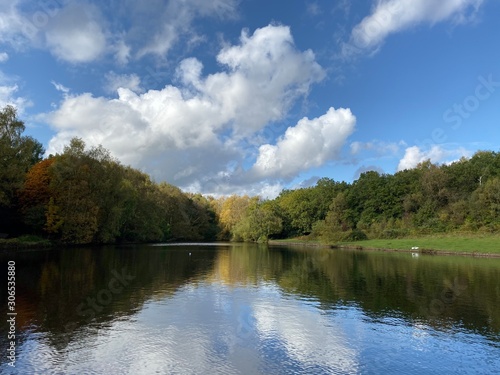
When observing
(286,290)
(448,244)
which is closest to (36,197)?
(286,290)

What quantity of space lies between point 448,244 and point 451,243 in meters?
0.61

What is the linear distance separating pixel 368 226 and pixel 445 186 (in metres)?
19.1

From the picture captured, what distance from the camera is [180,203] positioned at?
13000cm

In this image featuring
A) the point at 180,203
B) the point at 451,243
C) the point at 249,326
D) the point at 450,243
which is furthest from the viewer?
the point at 180,203

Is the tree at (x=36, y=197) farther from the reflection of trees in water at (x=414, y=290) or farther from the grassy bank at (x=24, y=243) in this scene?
the reflection of trees in water at (x=414, y=290)

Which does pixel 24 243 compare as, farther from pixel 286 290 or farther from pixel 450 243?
pixel 450 243

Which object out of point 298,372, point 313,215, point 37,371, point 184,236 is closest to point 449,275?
point 298,372

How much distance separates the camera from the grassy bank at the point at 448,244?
5469cm

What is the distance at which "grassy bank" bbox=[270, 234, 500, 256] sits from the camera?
179 feet

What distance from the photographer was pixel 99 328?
14516mm

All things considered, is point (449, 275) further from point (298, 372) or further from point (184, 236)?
point (184, 236)

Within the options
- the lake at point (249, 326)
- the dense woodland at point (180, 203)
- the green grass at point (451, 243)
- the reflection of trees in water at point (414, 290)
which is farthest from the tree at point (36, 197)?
the green grass at point (451, 243)

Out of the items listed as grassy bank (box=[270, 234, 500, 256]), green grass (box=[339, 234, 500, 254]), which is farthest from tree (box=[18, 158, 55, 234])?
green grass (box=[339, 234, 500, 254])

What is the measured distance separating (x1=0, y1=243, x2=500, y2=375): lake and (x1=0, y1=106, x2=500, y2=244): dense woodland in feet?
127
